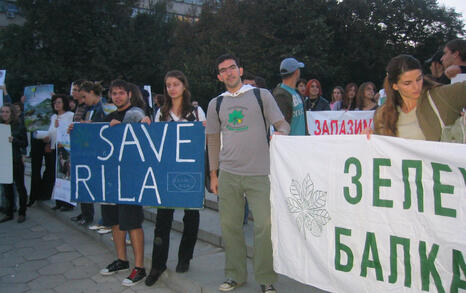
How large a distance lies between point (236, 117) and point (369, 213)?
1.23 meters

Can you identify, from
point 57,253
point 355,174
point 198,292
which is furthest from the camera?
point 57,253

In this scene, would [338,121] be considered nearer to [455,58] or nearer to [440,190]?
[455,58]

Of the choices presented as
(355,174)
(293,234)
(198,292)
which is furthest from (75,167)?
(355,174)

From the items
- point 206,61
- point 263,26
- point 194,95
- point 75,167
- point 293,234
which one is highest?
point 263,26

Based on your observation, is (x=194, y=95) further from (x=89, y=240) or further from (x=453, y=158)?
(x=453, y=158)

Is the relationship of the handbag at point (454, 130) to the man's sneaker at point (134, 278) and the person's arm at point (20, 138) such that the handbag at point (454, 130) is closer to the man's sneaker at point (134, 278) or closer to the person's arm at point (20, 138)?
the man's sneaker at point (134, 278)

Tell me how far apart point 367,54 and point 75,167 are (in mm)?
21569

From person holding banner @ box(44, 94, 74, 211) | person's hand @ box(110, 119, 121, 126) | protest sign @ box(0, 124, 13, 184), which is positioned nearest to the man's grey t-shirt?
person's hand @ box(110, 119, 121, 126)

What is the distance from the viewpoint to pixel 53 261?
4.52m

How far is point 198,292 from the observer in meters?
3.43

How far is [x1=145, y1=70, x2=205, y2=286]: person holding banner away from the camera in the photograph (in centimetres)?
360

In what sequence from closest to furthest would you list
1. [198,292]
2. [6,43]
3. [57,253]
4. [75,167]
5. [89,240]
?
1. [198,292]
2. [75,167]
3. [57,253]
4. [89,240]
5. [6,43]

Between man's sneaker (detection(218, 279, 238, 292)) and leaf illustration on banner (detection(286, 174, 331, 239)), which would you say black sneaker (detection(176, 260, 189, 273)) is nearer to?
man's sneaker (detection(218, 279, 238, 292))

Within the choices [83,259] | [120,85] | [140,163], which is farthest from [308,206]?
[83,259]
